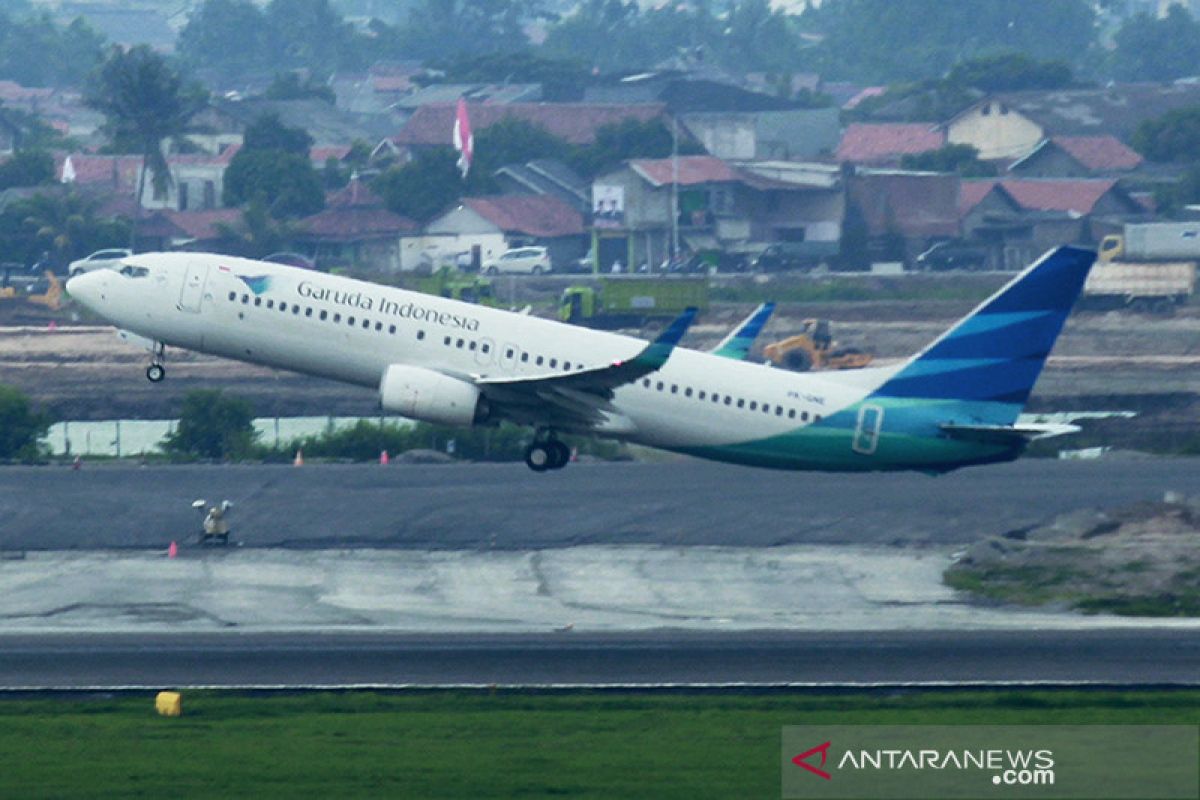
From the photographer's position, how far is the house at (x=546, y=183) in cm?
17088

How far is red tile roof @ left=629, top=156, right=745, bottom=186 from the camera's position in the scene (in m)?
162

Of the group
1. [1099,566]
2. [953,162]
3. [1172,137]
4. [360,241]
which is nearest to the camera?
[1099,566]

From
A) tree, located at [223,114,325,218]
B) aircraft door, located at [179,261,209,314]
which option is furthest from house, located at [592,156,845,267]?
aircraft door, located at [179,261,209,314]

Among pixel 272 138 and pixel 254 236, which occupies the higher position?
pixel 272 138

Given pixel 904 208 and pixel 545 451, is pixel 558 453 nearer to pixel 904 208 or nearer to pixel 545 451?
pixel 545 451

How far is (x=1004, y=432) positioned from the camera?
182ft

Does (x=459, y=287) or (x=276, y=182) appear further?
(x=276, y=182)

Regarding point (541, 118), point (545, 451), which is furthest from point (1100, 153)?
point (545, 451)

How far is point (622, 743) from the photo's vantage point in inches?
1527

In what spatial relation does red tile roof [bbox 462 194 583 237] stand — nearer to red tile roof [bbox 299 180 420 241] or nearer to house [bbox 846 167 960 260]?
red tile roof [bbox 299 180 420 241]

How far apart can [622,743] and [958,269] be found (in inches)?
4726

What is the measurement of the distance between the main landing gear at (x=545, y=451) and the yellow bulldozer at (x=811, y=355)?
4826 cm
